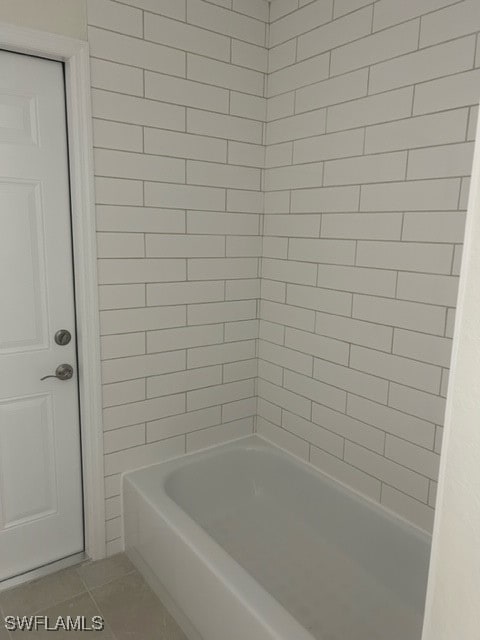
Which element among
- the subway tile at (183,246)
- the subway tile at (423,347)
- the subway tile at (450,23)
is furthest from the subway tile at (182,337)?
the subway tile at (450,23)

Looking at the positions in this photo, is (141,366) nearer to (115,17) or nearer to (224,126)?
(224,126)

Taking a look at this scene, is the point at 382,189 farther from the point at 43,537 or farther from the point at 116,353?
the point at 43,537

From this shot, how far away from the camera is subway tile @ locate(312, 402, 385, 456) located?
1979mm

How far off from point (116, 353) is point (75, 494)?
69 centimetres

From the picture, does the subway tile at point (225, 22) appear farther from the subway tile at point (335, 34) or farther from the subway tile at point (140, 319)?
the subway tile at point (140, 319)

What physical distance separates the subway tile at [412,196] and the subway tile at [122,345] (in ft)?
3.58

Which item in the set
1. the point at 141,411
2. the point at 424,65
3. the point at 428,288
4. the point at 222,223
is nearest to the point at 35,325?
the point at 141,411

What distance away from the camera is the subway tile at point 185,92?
A: 1.98 m

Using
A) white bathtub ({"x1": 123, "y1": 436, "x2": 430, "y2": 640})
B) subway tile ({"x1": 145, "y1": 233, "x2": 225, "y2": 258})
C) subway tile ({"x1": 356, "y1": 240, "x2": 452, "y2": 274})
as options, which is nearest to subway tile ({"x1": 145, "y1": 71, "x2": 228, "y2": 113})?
subway tile ({"x1": 145, "y1": 233, "x2": 225, "y2": 258})

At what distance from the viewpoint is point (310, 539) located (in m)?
2.17

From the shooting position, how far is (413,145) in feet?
5.63

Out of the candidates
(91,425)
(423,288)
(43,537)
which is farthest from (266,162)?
(43,537)

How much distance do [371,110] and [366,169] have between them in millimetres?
215

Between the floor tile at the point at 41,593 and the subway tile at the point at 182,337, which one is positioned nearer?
the floor tile at the point at 41,593
